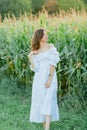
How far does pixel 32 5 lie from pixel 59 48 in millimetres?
17903

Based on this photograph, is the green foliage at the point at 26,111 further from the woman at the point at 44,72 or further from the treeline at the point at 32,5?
the treeline at the point at 32,5

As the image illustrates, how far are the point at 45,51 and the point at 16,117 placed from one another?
1716mm

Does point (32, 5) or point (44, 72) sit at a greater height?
point (32, 5)

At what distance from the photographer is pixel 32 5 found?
27250 mm

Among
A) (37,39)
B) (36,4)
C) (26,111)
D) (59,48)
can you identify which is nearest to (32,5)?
(36,4)

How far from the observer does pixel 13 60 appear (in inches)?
427

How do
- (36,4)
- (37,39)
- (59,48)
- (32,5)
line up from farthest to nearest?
(36,4)
(32,5)
(59,48)
(37,39)

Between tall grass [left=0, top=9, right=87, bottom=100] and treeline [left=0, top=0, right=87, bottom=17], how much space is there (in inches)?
498

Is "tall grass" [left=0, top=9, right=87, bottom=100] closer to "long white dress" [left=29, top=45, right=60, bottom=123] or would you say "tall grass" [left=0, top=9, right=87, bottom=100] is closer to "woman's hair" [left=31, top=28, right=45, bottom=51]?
"long white dress" [left=29, top=45, right=60, bottom=123]

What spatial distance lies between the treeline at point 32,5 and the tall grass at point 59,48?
12658 millimetres

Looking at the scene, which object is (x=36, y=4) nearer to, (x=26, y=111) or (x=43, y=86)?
(x=26, y=111)

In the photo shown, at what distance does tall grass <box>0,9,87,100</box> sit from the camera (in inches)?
360

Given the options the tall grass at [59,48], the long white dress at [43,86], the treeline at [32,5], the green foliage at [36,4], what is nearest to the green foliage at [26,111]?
the tall grass at [59,48]

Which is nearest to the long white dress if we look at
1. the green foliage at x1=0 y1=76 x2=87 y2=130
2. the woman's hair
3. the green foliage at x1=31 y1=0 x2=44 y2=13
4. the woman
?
the woman
